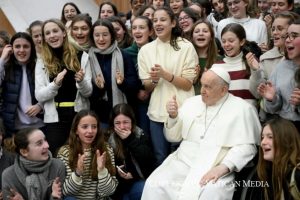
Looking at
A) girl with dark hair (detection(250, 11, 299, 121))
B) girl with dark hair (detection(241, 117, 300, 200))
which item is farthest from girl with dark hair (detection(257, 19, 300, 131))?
girl with dark hair (detection(241, 117, 300, 200))

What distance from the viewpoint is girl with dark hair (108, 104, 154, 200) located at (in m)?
4.17

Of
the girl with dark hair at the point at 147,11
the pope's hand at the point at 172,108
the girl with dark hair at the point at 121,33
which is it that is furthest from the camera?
the girl with dark hair at the point at 147,11

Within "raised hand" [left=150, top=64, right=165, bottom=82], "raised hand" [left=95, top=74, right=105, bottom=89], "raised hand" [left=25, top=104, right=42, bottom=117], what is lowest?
"raised hand" [left=25, top=104, right=42, bottom=117]

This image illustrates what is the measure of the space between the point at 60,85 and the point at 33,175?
0.91 m

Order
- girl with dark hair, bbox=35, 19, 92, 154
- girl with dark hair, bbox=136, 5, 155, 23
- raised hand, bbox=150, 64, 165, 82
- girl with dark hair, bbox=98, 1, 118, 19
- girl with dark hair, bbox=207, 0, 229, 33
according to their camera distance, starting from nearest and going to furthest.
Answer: raised hand, bbox=150, 64, 165, 82
girl with dark hair, bbox=35, 19, 92, 154
girl with dark hair, bbox=136, 5, 155, 23
girl with dark hair, bbox=98, 1, 118, 19
girl with dark hair, bbox=207, 0, 229, 33

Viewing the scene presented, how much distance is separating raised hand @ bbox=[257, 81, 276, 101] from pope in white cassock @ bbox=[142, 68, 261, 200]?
14cm

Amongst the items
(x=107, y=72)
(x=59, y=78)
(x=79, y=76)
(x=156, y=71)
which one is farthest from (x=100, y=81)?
(x=156, y=71)

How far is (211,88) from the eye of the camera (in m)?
3.92

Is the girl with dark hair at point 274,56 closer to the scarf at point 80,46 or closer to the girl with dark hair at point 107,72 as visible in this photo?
the girl with dark hair at point 107,72

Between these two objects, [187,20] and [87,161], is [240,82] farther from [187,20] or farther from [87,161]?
[87,161]

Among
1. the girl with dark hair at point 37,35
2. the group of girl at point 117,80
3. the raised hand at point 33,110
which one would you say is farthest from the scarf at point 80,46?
the raised hand at point 33,110

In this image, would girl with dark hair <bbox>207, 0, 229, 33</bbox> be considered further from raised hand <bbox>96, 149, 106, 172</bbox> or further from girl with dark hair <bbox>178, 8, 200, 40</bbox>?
raised hand <bbox>96, 149, 106, 172</bbox>

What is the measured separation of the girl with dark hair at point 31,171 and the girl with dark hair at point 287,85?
5.31 ft

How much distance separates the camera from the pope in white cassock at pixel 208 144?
12.2 feet
